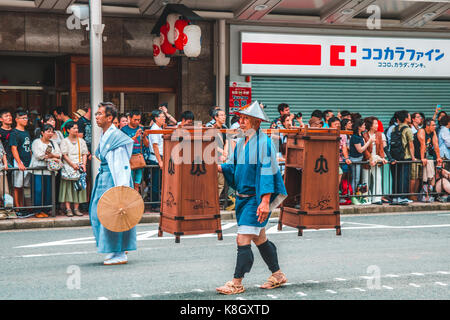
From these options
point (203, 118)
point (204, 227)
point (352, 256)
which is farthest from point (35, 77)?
point (352, 256)

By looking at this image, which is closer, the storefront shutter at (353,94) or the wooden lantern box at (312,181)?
the wooden lantern box at (312,181)

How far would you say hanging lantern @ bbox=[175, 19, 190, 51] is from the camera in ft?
47.5

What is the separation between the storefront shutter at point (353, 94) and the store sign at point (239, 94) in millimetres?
216

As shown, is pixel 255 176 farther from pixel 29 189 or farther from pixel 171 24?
pixel 171 24

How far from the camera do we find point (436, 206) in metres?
14.1

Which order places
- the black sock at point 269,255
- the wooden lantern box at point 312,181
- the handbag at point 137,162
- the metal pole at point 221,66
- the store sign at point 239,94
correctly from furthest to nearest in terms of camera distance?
the store sign at point 239,94 → the metal pole at point 221,66 → the handbag at point 137,162 → the wooden lantern box at point 312,181 → the black sock at point 269,255

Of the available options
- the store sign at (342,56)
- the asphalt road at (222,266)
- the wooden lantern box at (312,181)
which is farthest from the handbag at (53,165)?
the store sign at (342,56)

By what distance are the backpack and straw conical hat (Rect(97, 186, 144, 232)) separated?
25.2 feet

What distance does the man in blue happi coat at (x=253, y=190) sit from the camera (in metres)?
6.57

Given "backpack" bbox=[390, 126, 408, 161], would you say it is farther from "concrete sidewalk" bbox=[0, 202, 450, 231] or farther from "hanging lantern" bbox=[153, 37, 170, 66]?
"hanging lantern" bbox=[153, 37, 170, 66]

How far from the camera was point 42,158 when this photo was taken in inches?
471

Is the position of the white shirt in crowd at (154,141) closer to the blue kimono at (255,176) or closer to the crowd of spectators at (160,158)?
the crowd of spectators at (160,158)

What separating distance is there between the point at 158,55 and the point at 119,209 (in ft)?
26.9

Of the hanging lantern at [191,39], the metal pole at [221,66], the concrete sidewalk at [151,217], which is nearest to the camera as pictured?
the concrete sidewalk at [151,217]
